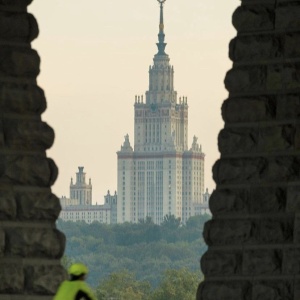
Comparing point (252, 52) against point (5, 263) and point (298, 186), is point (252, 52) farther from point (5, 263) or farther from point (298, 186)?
point (5, 263)

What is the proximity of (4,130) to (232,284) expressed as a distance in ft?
5.79

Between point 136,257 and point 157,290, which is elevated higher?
point 136,257

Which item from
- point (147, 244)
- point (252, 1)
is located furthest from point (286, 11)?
point (147, 244)

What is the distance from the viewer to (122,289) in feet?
478

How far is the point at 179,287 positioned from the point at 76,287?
130 metres

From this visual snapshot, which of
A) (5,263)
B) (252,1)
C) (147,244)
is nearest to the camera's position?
(5,263)

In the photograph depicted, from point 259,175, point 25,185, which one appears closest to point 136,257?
point 259,175

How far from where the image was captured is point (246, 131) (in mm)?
13820

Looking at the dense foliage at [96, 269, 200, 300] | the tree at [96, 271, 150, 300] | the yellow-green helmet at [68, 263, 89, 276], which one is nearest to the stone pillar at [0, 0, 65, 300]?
the yellow-green helmet at [68, 263, 89, 276]

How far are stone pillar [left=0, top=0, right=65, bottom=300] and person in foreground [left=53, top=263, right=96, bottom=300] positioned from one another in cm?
98

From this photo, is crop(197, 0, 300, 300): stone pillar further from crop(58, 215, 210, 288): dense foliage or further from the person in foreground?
crop(58, 215, 210, 288): dense foliage

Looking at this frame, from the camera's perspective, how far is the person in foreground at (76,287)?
39.6 feet

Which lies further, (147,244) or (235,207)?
(147,244)

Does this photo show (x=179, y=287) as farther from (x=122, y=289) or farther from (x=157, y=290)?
(x=122, y=289)
